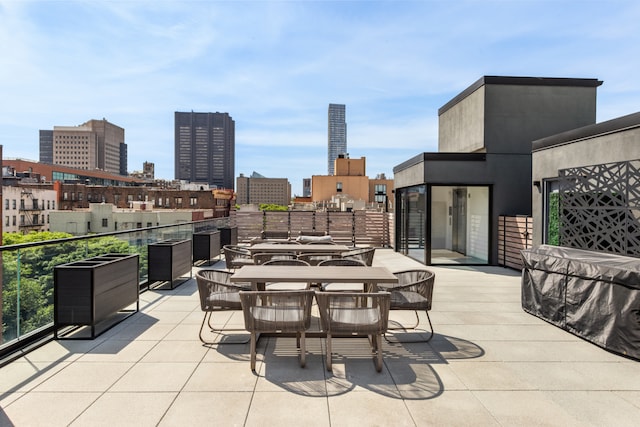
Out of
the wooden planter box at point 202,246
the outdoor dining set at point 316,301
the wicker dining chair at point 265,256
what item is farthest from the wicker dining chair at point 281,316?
the wooden planter box at point 202,246

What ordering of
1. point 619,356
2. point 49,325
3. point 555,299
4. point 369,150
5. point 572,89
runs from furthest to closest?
point 369,150 → point 572,89 → point 555,299 → point 49,325 → point 619,356

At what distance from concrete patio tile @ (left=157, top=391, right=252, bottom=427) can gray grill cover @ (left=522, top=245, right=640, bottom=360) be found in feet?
12.9

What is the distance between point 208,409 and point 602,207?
6779mm

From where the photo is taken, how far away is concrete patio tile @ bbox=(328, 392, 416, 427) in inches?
111

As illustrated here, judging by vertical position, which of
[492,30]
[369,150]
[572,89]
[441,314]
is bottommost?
[441,314]

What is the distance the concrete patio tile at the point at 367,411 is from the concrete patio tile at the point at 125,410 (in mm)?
1311

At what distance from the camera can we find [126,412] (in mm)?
2941

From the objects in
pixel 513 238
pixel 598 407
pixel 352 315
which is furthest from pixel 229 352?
pixel 513 238

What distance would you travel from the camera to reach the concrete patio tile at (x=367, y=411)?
282cm

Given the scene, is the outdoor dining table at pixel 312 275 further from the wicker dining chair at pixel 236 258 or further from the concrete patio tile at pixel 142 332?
→ the wicker dining chair at pixel 236 258

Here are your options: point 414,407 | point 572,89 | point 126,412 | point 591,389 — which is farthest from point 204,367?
point 572,89

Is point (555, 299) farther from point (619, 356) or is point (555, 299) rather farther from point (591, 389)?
point (591, 389)

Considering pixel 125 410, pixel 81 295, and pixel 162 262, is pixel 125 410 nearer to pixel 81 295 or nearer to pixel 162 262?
pixel 81 295

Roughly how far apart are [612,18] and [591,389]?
30.2 ft
